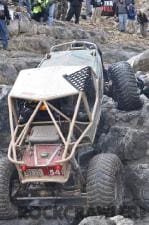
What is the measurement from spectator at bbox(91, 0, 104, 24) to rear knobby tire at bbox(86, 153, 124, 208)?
53.9 ft

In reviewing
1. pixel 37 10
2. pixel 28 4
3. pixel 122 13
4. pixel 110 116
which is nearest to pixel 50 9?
pixel 37 10

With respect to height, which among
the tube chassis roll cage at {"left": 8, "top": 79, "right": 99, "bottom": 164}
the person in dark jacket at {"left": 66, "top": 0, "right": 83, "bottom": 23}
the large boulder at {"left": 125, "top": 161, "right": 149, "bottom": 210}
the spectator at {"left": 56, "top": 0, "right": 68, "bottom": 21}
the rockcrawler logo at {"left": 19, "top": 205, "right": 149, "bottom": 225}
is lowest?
the rockcrawler logo at {"left": 19, "top": 205, "right": 149, "bottom": 225}

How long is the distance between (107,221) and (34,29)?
13533mm

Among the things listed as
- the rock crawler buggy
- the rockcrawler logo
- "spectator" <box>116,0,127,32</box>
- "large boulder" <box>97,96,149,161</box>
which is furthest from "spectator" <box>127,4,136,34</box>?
the rockcrawler logo

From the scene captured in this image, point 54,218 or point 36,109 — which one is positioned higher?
point 36,109

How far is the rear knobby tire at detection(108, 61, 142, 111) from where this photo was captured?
12977 millimetres

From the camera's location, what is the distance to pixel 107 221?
30.1 ft

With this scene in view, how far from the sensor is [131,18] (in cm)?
2508

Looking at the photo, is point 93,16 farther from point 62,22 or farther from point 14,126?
point 14,126

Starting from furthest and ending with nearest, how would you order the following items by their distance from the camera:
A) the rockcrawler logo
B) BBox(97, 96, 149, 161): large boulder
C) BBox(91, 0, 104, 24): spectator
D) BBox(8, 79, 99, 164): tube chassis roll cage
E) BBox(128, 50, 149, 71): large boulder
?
BBox(91, 0, 104, 24): spectator
BBox(128, 50, 149, 71): large boulder
BBox(97, 96, 149, 161): large boulder
the rockcrawler logo
BBox(8, 79, 99, 164): tube chassis roll cage

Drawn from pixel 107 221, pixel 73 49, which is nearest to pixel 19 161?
pixel 107 221

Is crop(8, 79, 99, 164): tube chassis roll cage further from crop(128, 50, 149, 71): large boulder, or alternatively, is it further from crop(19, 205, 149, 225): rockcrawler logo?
crop(128, 50, 149, 71): large boulder

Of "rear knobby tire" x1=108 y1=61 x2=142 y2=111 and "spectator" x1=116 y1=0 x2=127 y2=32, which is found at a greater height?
"rear knobby tire" x1=108 y1=61 x2=142 y2=111

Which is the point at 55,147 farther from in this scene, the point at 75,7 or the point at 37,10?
the point at 75,7
